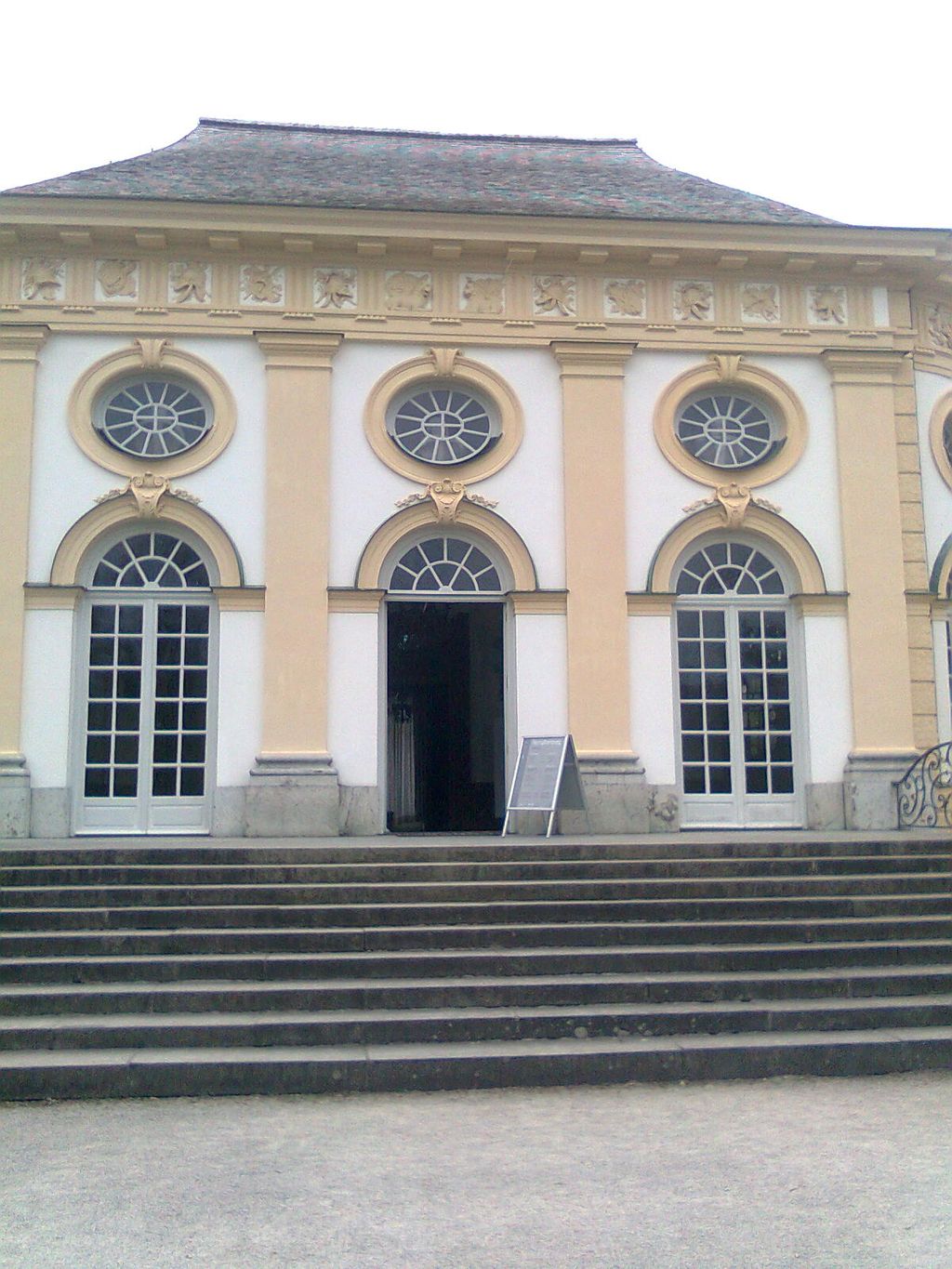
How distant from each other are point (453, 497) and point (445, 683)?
6.94 metres

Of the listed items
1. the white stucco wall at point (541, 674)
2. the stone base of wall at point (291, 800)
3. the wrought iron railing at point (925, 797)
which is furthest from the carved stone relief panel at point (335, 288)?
the wrought iron railing at point (925, 797)

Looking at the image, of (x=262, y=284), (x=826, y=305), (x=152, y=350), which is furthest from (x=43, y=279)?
(x=826, y=305)

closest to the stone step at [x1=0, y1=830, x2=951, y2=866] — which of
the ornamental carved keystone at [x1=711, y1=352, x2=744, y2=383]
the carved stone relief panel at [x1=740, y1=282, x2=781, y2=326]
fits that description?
the ornamental carved keystone at [x1=711, y1=352, x2=744, y2=383]

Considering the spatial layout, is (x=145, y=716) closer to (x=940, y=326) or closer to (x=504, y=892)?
(x=504, y=892)

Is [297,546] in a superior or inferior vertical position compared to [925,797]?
superior

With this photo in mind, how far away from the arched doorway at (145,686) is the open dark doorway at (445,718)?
3.22 meters

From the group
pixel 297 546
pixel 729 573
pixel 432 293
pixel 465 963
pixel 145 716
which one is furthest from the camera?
pixel 729 573

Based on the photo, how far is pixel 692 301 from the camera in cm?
1320

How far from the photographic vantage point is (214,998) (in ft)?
25.0

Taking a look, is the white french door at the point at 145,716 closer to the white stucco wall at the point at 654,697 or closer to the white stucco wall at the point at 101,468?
the white stucco wall at the point at 101,468

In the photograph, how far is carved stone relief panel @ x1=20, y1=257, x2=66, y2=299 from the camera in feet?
41.0

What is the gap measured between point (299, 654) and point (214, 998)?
4.93 metres

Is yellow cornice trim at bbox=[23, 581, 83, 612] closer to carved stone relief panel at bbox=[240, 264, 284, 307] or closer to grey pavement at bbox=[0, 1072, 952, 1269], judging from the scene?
carved stone relief panel at bbox=[240, 264, 284, 307]

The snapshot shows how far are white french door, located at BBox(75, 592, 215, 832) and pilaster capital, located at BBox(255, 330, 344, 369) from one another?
250 cm
